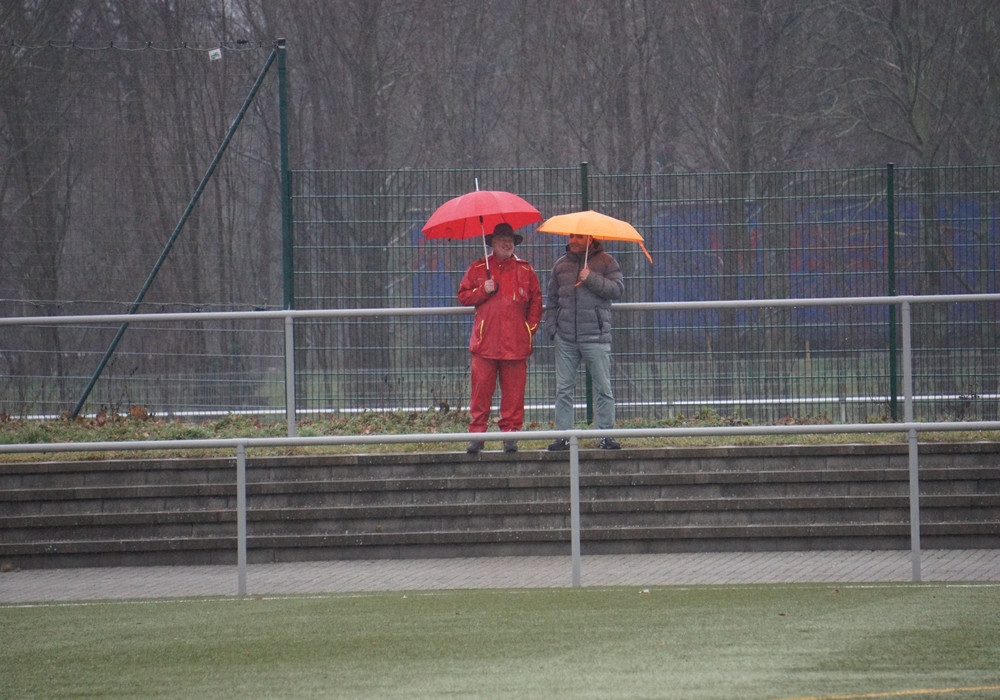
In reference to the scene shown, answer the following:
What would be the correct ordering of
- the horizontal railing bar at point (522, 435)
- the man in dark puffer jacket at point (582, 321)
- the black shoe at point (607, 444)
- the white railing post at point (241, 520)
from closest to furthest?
1. the horizontal railing bar at point (522, 435)
2. the white railing post at point (241, 520)
3. the black shoe at point (607, 444)
4. the man in dark puffer jacket at point (582, 321)

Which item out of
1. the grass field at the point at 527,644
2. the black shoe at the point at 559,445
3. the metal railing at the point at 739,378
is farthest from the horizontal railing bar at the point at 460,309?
the grass field at the point at 527,644

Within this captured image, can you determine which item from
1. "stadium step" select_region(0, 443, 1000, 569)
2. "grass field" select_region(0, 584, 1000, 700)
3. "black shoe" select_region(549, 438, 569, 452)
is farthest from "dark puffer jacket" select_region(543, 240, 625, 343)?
"grass field" select_region(0, 584, 1000, 700)

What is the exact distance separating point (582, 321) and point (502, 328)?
0.68 m

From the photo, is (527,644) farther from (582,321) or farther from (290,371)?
(290,371)

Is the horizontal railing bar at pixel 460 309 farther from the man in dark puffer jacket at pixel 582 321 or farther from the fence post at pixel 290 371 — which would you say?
the man in dark puffer jacket at pixel 582 321

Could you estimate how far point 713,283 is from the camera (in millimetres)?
11281

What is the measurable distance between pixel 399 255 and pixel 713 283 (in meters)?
2.89

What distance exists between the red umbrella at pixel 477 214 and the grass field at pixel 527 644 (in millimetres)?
3516

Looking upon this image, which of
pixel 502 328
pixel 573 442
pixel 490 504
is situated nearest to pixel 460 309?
pixel 502 328

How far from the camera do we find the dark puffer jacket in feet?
33.0

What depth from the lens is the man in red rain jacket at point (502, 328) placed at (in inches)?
389

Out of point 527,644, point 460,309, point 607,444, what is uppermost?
point 460,309

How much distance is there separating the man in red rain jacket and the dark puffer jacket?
24 cm

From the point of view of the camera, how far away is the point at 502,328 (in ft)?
32.4
